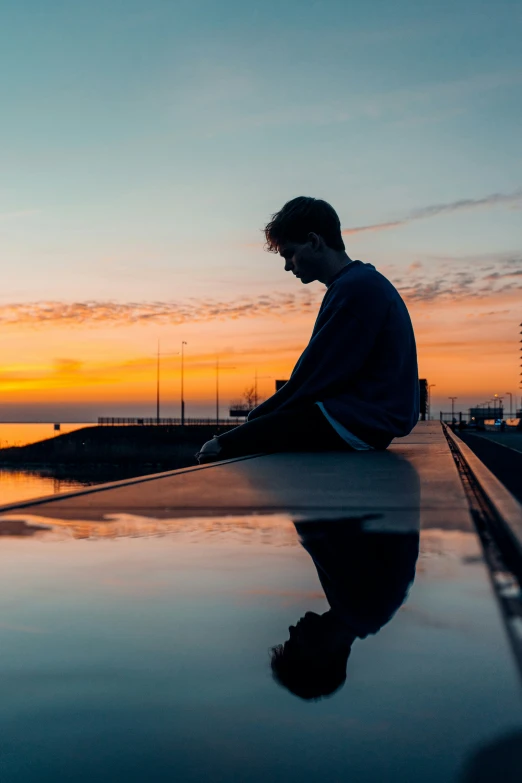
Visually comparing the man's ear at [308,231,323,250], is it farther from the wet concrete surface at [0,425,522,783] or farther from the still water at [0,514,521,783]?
the still water at [0,514,521,783]

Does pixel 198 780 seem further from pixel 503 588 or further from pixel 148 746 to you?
pixel 503 588

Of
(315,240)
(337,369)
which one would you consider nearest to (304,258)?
(315,240)

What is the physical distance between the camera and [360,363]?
4719mm

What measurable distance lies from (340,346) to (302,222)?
34.8 inches

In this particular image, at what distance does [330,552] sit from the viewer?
1861 millimetres

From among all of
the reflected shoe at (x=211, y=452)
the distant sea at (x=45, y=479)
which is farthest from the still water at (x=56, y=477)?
the reflected shoe at (x=211, y=452)

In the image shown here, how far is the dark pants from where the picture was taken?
15.6 feet

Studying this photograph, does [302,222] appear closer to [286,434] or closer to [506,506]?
[286,434]

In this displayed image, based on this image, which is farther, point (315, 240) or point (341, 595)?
point (315, 240)

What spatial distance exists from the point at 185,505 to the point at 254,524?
1.65 feet

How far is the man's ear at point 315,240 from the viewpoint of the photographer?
4.97 meters

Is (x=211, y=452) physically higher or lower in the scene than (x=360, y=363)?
lower

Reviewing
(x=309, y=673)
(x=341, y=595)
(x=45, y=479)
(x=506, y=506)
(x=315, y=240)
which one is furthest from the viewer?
(x=45, y=479)

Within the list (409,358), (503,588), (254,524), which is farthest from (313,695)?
(409,358)
